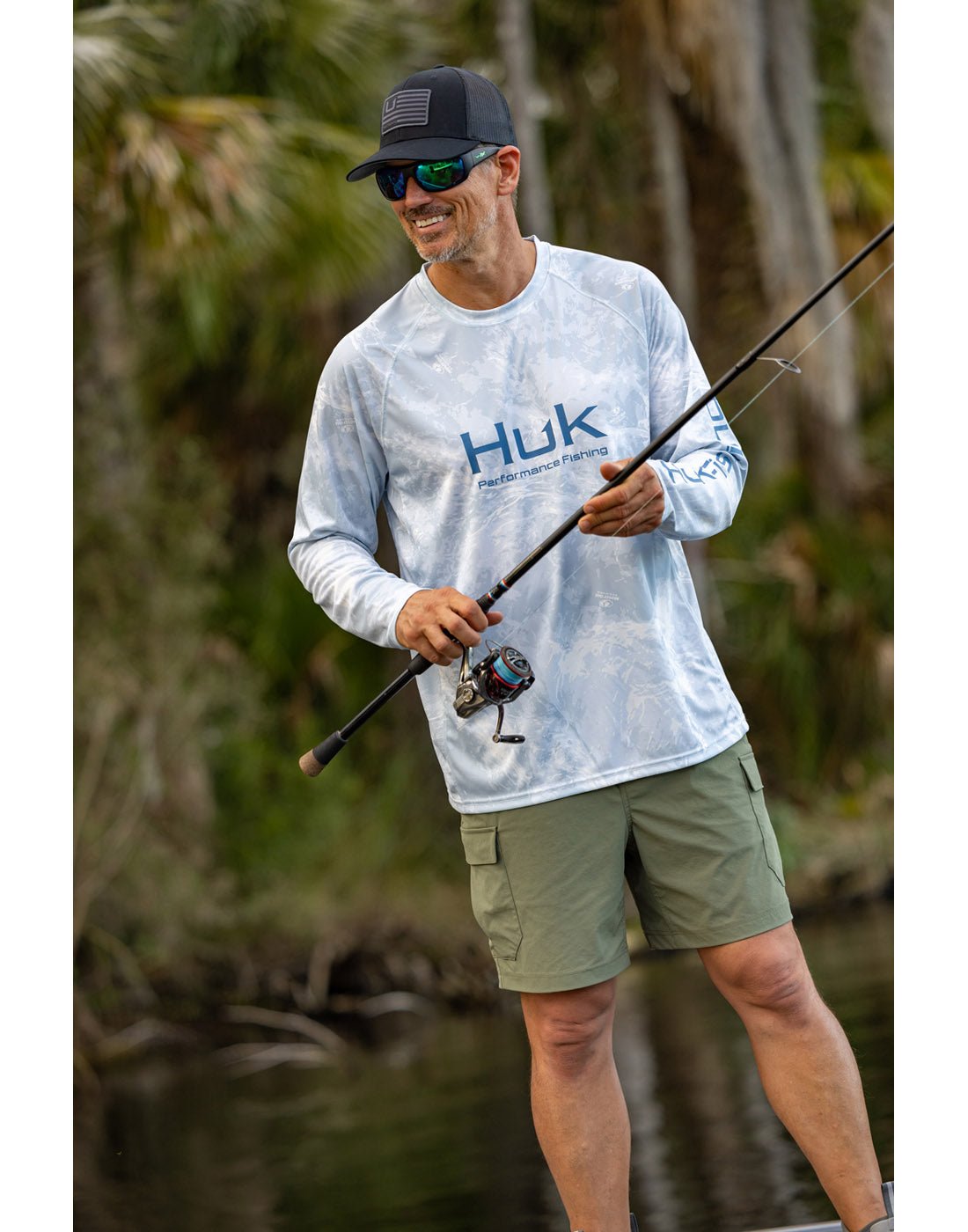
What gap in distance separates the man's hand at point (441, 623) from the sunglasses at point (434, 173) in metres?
0.52

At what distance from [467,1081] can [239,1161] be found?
82 centimetres

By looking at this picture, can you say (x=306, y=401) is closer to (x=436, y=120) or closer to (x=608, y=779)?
(x=436, y=120)

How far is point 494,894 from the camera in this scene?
7.38 ft

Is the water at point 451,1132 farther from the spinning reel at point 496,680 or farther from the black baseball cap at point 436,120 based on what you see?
the black baseball cap at point 436,120

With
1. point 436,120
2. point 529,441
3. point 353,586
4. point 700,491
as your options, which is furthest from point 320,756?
point 436,120

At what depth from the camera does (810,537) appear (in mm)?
8219

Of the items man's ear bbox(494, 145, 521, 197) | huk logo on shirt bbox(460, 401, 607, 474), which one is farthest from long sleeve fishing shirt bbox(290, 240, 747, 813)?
man's ear bbox(494, 145, 521, 197)

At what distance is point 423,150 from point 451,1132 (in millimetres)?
2752

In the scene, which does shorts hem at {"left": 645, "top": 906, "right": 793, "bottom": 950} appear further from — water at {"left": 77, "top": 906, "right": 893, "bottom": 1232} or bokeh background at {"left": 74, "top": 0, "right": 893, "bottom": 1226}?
bokeh background at {"left": 74, "top": 0, "right": 893, "bottom": 1226}

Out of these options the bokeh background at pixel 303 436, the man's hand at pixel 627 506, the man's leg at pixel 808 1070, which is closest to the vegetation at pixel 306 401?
the bokeh background at pixel 303 436

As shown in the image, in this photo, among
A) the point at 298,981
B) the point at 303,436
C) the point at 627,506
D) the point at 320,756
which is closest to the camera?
the point at 627,506

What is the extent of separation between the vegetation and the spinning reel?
132 inches
